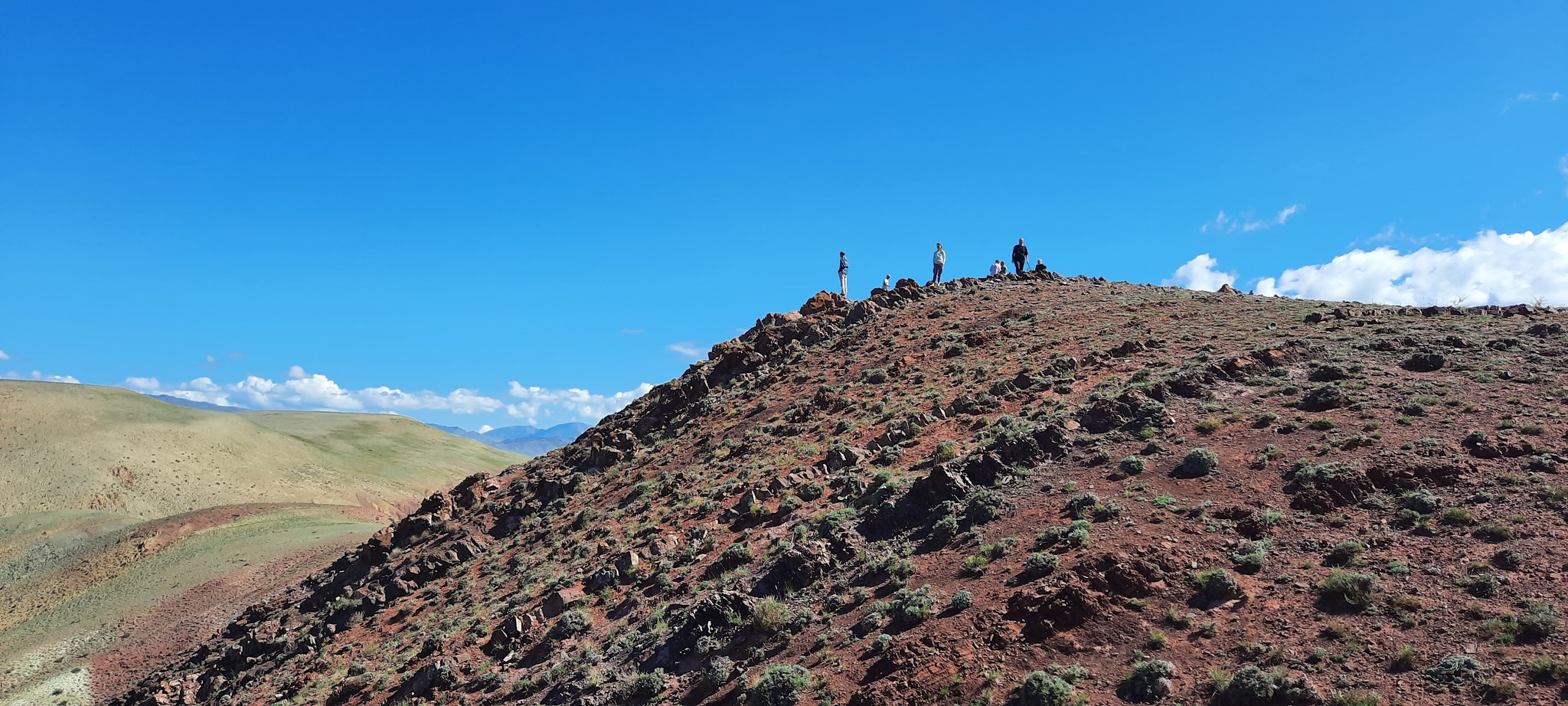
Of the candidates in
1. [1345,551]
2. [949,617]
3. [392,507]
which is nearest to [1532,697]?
[1345,551]

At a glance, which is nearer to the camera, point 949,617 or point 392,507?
point 949,617

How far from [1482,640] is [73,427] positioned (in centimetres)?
9432

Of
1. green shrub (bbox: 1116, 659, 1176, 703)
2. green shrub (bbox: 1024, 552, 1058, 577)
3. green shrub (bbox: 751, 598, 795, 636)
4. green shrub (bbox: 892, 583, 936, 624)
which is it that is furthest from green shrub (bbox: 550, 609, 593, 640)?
green shrub (bbox: 1116, 659, 1176, 703)

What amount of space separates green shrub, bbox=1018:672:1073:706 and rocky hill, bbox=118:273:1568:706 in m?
0.04

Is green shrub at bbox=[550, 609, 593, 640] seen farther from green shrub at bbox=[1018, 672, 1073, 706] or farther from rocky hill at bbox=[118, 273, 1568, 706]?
green shrub at bbox=[1018, 672, 1073, 706]

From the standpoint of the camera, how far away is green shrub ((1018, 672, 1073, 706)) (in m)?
10.2

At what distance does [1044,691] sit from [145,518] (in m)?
68.0

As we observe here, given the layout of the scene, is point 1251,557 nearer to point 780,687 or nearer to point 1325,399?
point 1325,399

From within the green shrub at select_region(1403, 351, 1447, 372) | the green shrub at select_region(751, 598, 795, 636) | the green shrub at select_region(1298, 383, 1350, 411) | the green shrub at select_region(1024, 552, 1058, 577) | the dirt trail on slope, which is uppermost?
the green shrub at select_region(1403, 351, 1447, 372)

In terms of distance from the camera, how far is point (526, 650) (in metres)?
17.8

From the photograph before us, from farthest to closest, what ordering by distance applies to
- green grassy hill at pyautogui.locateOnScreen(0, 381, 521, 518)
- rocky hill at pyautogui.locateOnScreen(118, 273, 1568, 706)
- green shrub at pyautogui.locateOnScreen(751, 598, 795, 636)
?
green grassy hill at pyautogui.locateOnScreen(0, 381, 521, 518)
green shrub at pyautogui.locateOnScreen(751, 598, 795, 636)
rocky hill at pyautogui.locateOnScreen(118, 273, 1568, 706)

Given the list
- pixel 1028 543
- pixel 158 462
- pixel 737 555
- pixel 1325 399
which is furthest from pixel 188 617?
pixel 158 462

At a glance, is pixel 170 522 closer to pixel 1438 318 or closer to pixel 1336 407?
pixel 1336 407

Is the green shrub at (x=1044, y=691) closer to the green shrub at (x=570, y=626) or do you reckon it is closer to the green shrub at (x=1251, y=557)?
the green shrub at (x=1251, y=557)
